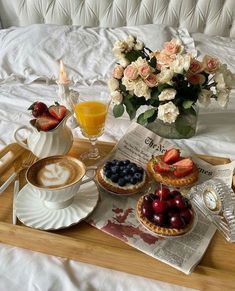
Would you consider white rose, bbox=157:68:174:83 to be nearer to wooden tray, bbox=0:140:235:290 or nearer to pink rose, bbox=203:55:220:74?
pink rose, bbox=203:55:220:74

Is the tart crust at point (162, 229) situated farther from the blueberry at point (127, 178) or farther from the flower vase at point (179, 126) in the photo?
the flower vase at point (179, 126)

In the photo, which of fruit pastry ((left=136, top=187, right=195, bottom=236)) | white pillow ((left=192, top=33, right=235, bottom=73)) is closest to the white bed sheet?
white pillow ((left=192, top=33, right=235, bottom=73))

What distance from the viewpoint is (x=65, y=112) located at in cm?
96

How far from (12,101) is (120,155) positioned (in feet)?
1.95

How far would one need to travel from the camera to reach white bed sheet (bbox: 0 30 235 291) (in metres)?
0.70

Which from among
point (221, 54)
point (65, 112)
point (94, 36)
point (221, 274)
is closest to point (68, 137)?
point (65, 112)

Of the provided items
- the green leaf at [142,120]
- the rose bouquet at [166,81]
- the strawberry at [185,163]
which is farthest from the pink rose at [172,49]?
the strawberry at [185,163]

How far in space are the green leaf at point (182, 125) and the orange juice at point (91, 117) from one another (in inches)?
Answer: 8.8

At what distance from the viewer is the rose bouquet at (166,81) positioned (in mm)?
1021

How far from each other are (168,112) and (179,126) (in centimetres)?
11

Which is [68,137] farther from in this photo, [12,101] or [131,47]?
[12,101]

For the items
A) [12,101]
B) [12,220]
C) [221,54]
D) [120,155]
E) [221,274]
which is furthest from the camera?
[221,54]

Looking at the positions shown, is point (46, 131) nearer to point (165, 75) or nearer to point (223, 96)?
point (165, 75)

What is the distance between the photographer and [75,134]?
1.20m
